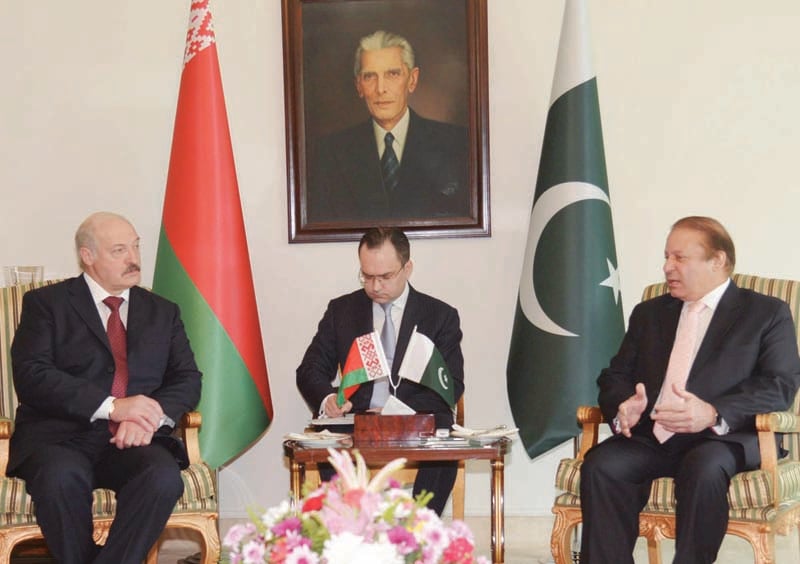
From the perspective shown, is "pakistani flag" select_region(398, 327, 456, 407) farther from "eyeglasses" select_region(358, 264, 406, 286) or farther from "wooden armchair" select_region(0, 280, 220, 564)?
"wooden armchair" select_region(0, 280, 220, 564)

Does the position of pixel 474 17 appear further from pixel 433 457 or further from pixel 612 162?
pixel 433 457

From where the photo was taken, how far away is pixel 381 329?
4.84m

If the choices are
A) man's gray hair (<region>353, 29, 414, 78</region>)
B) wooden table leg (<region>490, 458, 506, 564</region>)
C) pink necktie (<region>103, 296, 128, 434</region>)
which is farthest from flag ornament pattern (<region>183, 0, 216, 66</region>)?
wooden table leg (<region>490, 458, 506, 564</region>)

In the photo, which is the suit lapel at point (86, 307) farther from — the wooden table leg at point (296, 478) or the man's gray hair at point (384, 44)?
the man's gray hair at point (384, 44)

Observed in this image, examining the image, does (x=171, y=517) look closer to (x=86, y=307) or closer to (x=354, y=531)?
(x=86, y=307)

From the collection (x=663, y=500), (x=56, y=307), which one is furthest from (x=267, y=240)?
(x=663, y=500)

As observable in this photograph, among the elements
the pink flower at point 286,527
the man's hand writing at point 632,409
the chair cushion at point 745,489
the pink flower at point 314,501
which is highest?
the pink flower at point 314,501

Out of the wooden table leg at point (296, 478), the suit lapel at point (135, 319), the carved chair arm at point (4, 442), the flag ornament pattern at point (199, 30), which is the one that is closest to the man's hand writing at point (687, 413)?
the wooden table leg at point (296, 478)

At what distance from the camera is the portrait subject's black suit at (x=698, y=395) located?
383 centimetres

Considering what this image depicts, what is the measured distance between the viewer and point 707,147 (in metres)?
5.51

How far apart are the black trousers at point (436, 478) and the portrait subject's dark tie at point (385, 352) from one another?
35 cm

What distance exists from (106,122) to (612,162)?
2.69 m

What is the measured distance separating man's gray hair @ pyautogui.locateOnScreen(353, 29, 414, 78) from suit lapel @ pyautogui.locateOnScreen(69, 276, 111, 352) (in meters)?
2.00

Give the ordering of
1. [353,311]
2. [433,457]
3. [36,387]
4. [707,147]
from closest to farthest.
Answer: [433,457], [36,387], [353,311], [707,147]
